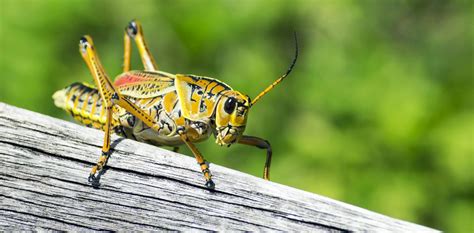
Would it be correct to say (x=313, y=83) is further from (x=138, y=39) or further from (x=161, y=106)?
(x=161, y=106)

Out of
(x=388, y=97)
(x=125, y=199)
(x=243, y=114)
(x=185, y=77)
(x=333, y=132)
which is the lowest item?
(x=125, y=199)

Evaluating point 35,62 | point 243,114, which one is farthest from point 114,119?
point 35,62

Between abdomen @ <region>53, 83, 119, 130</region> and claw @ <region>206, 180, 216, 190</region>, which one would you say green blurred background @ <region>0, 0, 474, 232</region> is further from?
claw @ <region>206, 180, 216, 190</region>

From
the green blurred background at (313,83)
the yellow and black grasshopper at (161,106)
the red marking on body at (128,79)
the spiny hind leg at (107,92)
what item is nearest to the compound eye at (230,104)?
the yellow and black grasshopper at (161,106)

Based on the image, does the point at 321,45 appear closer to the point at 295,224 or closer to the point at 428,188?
the point at 428,188

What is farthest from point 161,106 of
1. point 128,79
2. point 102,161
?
point 102,161

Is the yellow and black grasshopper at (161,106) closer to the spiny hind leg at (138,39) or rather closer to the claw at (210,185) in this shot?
the spiny hind leg at (138,39)

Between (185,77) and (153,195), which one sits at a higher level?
(185,77)
